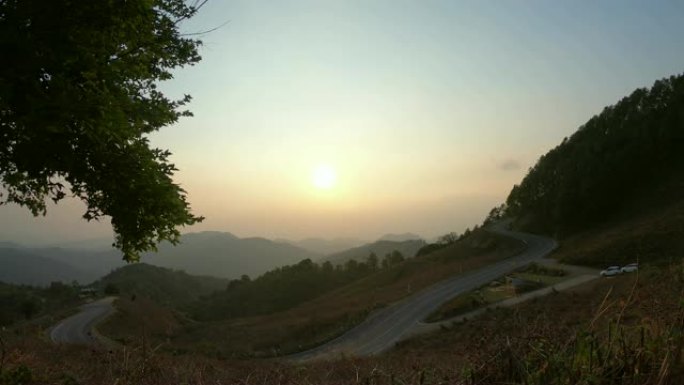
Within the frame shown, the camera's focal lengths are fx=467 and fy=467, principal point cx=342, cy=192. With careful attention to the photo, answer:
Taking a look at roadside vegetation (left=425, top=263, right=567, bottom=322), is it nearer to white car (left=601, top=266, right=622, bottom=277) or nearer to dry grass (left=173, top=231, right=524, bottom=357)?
white car (left=601, top=266, right=622, bottom=277)

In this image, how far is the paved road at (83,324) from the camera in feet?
172

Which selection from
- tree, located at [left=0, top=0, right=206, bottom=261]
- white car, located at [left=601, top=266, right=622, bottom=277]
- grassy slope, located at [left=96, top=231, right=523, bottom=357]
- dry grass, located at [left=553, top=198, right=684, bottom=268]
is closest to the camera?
tree, located at [left=0, top=0, right=206, bottom=261]

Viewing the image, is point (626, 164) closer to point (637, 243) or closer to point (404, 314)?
point (637, 243)

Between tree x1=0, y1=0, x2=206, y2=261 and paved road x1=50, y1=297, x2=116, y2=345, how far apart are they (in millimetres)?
40322

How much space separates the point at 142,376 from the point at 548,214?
298ft

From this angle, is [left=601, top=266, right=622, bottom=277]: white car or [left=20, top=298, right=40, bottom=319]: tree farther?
[left=20, top=298, right=40, bottom=319]: tree

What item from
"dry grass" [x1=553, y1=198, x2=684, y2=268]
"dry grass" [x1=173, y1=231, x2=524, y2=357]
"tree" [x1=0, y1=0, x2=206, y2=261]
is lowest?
"dry grass" [x1=173, y1=231, x2=524, y2=357]

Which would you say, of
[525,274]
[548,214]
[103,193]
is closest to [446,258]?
[548,214]

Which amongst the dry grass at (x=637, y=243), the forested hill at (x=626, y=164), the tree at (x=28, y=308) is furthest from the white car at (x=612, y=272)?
the tree at (x=28, y=308)

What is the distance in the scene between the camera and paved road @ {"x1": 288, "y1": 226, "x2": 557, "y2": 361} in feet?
135

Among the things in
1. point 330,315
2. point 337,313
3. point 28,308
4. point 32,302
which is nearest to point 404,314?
point 337,313

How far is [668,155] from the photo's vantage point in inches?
3031

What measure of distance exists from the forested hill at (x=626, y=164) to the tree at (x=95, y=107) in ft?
254

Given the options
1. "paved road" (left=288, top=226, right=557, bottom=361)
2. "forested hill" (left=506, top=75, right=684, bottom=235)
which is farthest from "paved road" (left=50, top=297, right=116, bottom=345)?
"forested hill" (left=506, top=75, right=684, bottom=235)
